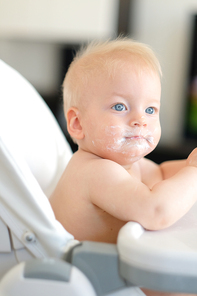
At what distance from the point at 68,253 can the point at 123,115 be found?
26 cm

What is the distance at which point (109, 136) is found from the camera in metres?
0.61

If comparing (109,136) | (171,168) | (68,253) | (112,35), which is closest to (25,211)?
(68,253)

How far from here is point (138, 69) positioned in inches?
24.1

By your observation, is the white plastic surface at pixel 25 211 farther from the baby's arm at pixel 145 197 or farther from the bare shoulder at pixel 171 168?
the bare shoulder at pixel 171 168

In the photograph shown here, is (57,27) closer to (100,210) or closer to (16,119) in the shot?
(16,119)

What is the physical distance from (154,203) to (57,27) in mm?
2490

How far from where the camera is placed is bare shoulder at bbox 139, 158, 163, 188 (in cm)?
80

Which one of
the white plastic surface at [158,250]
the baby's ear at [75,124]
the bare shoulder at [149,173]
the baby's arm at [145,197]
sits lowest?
the bare shoulder at [149,173]

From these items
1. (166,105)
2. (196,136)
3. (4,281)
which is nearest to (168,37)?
(166,105)

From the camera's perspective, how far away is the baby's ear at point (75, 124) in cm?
67

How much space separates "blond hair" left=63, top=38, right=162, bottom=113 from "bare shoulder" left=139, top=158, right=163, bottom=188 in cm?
25

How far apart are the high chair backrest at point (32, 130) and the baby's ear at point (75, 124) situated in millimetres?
137

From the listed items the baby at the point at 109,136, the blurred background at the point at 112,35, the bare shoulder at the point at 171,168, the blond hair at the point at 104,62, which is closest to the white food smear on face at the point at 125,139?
the baby at the point at 109,136

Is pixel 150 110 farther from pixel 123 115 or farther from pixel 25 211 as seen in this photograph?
pixel 25 211
